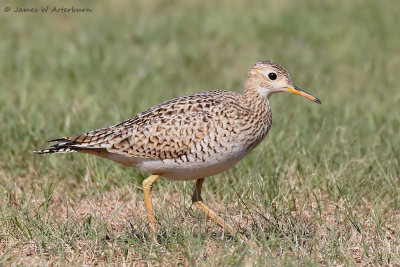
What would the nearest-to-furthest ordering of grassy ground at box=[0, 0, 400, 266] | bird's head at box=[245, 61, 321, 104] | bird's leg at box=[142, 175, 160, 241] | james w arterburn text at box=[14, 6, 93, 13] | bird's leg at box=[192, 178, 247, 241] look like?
1. grassy ground at box=[0, 0, 400, 266]
2. bird's leg at box=[142, 175, 160, 241]
3. bird's leg at box=[192, 178, 247, 241]
4. bird's head at box=[245, 61, 321, 104]
5. james w arterburn text at box=[14, 6, 93, 13]

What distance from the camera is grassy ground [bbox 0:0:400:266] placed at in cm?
555

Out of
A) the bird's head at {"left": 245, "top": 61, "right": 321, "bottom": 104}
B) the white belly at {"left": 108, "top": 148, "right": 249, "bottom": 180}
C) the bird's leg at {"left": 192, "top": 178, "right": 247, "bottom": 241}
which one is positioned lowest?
the bird's leg at {"left": 192, "top": 178, "right": 247, "bottom": 241}

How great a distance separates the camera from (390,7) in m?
13.2

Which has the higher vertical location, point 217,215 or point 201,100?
point 201,100

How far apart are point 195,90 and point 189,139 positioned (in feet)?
13.6

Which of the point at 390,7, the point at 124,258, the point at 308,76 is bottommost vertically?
the point at 124,258

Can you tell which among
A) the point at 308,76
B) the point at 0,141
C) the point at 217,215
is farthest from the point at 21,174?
the point at 308,76

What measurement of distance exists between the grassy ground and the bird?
1.11ft

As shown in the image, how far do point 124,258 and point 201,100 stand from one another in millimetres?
1528

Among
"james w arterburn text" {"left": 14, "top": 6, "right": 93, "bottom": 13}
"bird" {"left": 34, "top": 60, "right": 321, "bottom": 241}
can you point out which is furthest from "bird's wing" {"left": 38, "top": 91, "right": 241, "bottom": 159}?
"james w arterburn text" {"left": 14, "top": 6, "right": 93, "bottom": 13}

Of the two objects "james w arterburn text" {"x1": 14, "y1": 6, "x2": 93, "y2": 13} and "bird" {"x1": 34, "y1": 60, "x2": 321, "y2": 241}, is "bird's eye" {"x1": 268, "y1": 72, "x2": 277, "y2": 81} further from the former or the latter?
"james w arterburn text" {"x1": 14, "y1": 6, "x2": 93, "y2": 13}

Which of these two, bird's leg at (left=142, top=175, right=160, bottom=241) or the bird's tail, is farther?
the bird's tail

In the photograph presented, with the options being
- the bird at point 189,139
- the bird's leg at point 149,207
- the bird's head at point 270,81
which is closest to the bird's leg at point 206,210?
the bird at point 189,139

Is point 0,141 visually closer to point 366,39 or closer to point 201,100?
point 201,100
